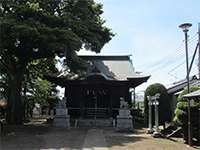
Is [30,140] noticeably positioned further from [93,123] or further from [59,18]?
[93,123]

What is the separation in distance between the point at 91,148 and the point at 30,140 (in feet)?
13.9

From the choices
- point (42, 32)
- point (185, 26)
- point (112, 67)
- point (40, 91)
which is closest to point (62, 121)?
point (42, 32)

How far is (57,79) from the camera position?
112ft

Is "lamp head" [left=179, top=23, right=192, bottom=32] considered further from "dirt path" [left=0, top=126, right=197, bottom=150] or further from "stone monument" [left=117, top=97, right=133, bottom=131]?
"stone monument" [left=117, top=97, right=133, bottom=131]

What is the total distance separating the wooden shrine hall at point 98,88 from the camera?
34.1m

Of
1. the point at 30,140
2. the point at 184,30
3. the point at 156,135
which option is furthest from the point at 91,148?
the point at 184,30

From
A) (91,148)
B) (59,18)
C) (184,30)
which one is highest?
(59,18)

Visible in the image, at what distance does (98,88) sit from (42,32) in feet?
41.2

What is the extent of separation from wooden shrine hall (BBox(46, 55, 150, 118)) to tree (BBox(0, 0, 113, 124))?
3.83 meters

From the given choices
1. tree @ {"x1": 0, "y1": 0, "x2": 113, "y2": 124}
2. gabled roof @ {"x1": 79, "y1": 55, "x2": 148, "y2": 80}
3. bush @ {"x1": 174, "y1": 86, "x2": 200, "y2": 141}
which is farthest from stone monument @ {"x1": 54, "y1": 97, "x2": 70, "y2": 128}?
bush @ {"x1": 174, "y1": 86, "x2": 200, "y2": 141}

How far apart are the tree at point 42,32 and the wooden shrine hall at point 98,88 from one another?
3.83 m

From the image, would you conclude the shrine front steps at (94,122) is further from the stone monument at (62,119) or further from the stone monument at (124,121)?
the stone monument at (124,121)

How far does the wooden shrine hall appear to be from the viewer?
3409 centimetres

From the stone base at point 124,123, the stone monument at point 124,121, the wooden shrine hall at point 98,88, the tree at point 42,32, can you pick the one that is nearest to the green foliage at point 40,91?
the wooden shrine hall at point 98,88
